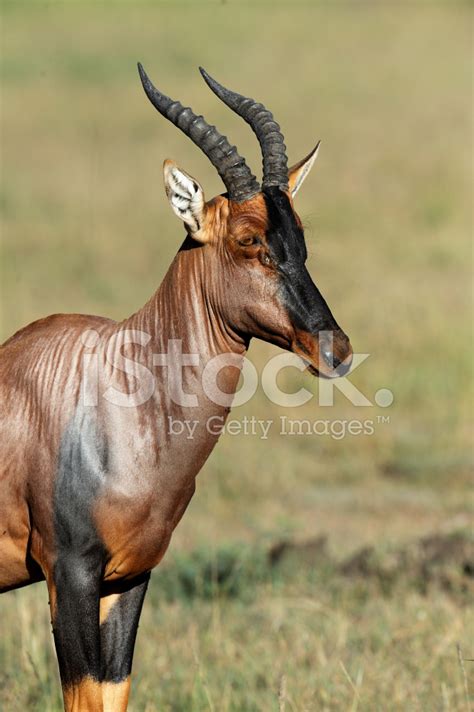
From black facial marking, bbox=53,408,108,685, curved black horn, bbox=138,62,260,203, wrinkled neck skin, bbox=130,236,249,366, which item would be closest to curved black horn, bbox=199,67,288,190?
curved black horn, bbox=138,62,260,203

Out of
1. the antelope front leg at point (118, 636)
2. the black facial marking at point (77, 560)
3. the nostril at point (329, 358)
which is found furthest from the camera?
the antelope front leg at point (118, 636)

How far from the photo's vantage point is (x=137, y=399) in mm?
4918

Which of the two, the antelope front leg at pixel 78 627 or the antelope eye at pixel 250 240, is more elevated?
the antelope eye at pixel 250 240

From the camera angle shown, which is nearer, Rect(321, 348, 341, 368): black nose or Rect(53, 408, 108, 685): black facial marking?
Rect(321, 348, 341, 368): black nose

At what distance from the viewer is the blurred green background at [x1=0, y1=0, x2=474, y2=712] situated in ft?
23.4

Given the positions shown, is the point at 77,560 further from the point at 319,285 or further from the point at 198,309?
the point at 319,285

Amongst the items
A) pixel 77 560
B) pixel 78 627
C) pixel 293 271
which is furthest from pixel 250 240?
pixel 78 627

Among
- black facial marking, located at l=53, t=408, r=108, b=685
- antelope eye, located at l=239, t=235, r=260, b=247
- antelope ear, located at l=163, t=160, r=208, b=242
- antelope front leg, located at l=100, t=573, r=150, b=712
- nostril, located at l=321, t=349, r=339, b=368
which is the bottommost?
antelope front leg, located at l=100, t=573, r=150, b=712

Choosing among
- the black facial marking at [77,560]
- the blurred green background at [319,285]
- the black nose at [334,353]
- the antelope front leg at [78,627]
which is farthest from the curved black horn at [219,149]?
the blurred green background at [319,285]

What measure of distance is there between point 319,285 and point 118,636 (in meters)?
12.8

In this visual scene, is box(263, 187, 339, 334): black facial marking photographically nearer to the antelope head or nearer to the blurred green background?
the antelope head

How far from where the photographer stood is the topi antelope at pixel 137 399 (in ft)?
15.3

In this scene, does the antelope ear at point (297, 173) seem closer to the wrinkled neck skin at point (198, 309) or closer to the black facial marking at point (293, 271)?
the black facial marking at point (293, 271)

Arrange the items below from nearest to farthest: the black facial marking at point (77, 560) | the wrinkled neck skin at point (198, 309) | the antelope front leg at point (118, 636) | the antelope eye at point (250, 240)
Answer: the black facial marking at point (77, 560), the antelope eye at point (250, 240), the wrinkled neck skin at point (198, 309), the antelope front leg at point (118, 636)
